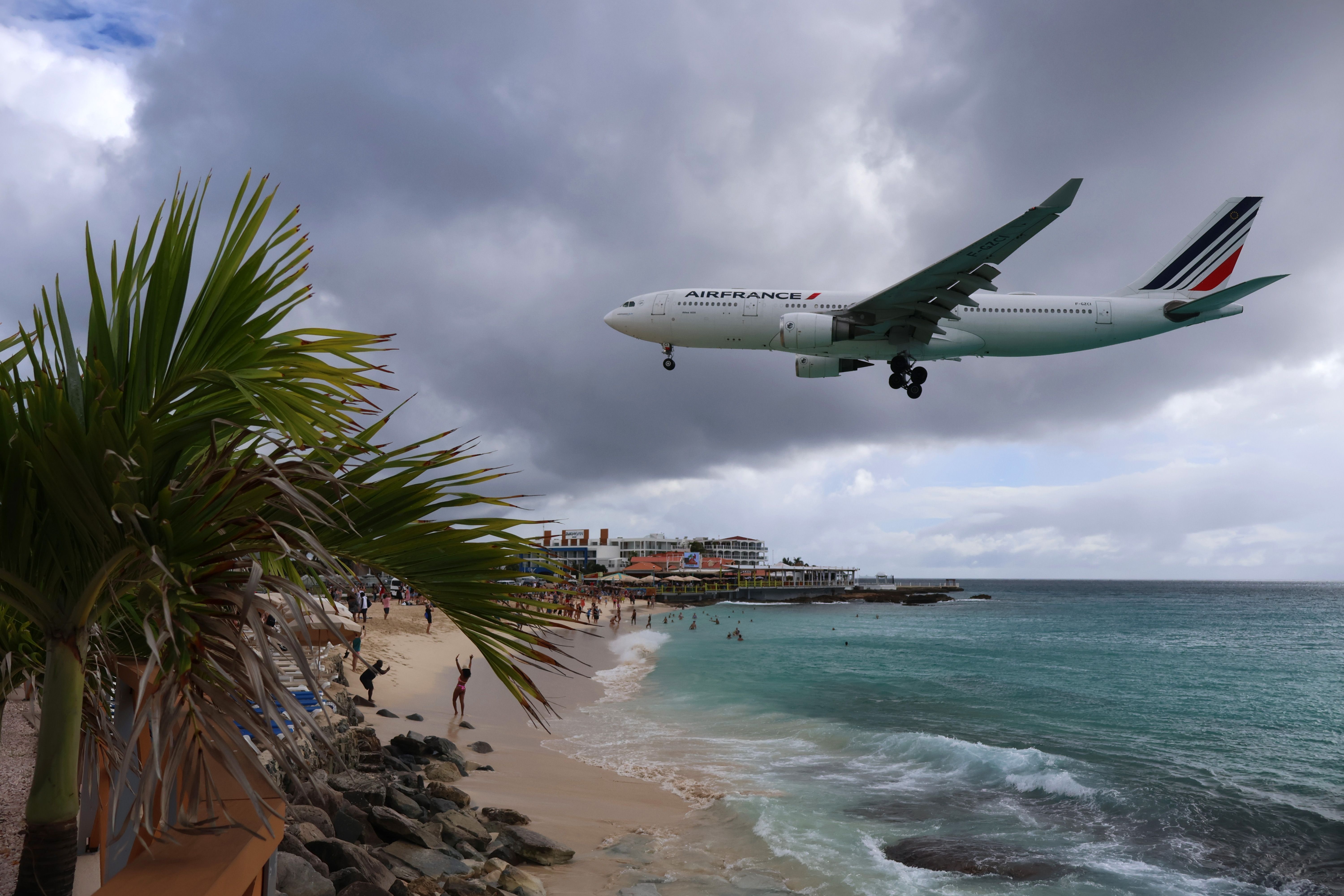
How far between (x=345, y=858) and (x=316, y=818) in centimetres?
99

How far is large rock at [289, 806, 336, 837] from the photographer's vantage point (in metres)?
7.30

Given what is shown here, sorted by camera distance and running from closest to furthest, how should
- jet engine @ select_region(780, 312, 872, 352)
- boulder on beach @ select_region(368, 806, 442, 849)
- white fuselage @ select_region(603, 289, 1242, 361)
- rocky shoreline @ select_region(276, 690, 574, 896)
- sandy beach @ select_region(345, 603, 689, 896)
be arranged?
rocky shoreline @ select_region(276, 690, 574, 896) → boulder on beach @ select_region(368, 806, 442, 849) → sandy beach @ select_region(345, 603, 689, 896) → jet engine @ select_region(780, 312, 872, 352) → white fuselage @ select_region(603, 289, 1242, 361)

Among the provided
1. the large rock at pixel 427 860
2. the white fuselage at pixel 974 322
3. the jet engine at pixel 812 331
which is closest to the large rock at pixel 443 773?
the large rock at pixel 427 860

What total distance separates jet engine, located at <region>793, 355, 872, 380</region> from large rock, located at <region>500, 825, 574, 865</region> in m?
13.5

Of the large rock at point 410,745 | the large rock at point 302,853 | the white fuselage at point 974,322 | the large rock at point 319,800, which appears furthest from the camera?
the white fuselage at point 974,322

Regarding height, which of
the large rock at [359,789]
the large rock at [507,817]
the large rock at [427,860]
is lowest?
the large rock at [507,817]

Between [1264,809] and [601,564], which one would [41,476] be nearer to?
[1264,809]

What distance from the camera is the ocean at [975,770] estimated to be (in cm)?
1124

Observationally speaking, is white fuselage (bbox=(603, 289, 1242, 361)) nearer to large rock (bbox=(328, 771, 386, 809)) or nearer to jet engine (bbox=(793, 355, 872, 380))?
jet engine (bbox=(793, 355, 872, 380))

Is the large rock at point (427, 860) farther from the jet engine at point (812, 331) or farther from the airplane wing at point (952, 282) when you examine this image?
the airplane wing at point (952, 282)

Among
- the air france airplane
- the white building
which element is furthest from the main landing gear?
the white building

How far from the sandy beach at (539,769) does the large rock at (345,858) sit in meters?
2.31

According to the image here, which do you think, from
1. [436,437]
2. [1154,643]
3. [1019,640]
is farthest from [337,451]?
[1154,643]

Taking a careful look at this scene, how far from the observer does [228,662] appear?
2.09 m
